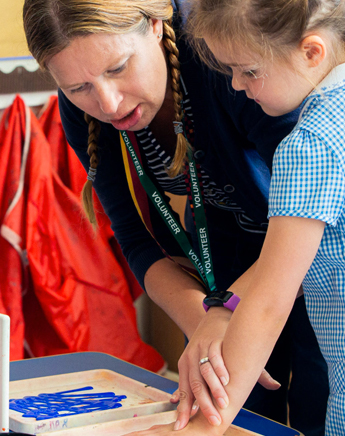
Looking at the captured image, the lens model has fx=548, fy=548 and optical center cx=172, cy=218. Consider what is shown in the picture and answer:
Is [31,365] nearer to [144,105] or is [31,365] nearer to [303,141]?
[144,105]

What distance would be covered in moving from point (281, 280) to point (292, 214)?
0.29 feet

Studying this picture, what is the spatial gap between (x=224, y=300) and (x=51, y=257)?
1.29 metres

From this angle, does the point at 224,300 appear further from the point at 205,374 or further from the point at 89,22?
the point at 89,22

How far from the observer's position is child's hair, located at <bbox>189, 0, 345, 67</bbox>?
743 mm

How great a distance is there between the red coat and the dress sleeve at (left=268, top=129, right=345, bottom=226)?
4.68 feet

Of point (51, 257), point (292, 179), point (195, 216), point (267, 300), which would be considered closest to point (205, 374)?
point (267, 300)

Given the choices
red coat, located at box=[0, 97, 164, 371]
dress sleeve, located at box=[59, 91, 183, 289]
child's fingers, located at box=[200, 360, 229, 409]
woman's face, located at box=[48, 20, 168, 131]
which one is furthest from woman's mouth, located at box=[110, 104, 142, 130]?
red coat, located at box=[0, 97, 164, 371]

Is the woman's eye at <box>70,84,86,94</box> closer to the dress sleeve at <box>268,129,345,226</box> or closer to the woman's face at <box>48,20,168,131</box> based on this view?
the woman's face at <box>48,20,168,131</box>

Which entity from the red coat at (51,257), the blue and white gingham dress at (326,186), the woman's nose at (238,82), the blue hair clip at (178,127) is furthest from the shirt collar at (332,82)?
the red coat at (51,257)

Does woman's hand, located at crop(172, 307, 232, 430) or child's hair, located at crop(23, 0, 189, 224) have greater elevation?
child's hair, located at crop(23, 0, 189, 224)

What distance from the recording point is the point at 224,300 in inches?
35.9

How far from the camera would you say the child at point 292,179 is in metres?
0.71

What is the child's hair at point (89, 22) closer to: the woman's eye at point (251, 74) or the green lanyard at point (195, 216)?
the green lanyard at point (195, 216)

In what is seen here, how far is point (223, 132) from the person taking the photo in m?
1.02
